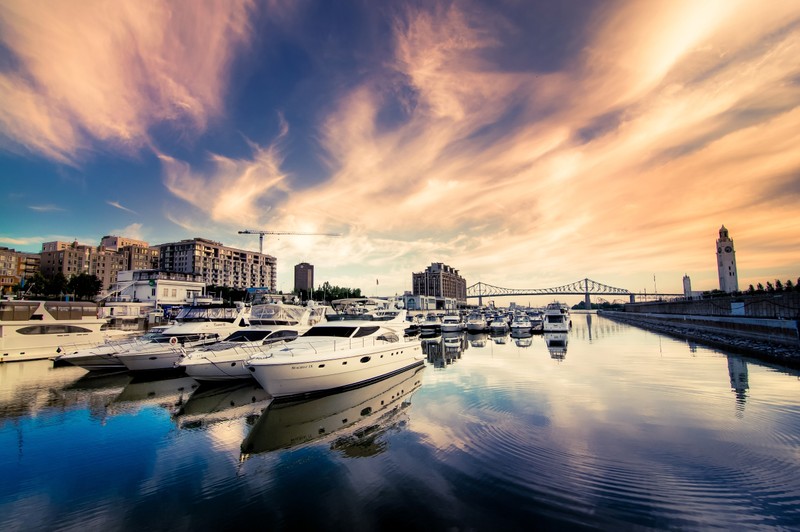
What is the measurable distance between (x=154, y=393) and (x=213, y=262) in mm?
139724

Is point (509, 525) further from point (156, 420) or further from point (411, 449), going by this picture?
point (156, 420)

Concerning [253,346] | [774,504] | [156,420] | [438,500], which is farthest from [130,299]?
[774,504]

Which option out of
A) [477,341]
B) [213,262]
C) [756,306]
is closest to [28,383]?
[477,341]

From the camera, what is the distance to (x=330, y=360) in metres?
14.9

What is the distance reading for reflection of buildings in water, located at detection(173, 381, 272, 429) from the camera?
12.9 m

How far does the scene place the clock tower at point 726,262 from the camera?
416 ft

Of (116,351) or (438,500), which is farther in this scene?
(116,351)

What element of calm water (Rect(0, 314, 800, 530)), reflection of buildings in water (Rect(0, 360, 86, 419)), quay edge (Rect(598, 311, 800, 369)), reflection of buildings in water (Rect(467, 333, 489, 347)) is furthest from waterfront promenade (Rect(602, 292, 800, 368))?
reflection of buildings in water (Rect(0, 360, 86, 419))

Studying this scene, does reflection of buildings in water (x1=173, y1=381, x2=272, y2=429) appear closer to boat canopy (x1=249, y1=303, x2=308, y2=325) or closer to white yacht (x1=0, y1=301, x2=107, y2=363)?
boat canopy (x1=249, y1=303, x2=308, y2=325)

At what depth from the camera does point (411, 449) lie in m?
9.68

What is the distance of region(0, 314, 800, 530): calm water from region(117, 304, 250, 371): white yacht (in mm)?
3455

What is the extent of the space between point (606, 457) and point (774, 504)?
2860mm

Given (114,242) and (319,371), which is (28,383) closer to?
(319,371)

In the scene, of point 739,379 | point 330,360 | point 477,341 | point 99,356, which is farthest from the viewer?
point 477,341
